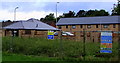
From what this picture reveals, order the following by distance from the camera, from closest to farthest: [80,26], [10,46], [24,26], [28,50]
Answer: [28,50] → [10,46] → [24,26] → [80,26]

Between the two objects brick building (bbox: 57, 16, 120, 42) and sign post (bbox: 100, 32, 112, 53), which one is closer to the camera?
sign post (bbox: 100, 32, 112, 53)

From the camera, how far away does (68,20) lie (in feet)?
227

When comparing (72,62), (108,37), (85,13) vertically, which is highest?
(85,13)

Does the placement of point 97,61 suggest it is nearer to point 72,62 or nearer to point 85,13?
point 72,62

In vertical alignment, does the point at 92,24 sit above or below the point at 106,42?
above

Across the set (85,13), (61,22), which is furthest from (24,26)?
(85,13)

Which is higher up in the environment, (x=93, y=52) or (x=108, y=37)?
(x=108, y=37)

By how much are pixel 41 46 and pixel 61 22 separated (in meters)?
53.6

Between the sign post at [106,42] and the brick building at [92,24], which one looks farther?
the brick building at [92,24]

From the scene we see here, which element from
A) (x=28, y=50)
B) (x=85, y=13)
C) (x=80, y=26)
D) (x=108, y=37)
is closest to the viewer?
(x=108, y=37)

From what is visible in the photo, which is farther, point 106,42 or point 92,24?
point 92,24

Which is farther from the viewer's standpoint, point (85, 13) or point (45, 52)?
point (85, 13)

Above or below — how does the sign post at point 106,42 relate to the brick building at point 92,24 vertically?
below

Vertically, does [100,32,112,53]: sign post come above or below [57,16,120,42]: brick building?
below
